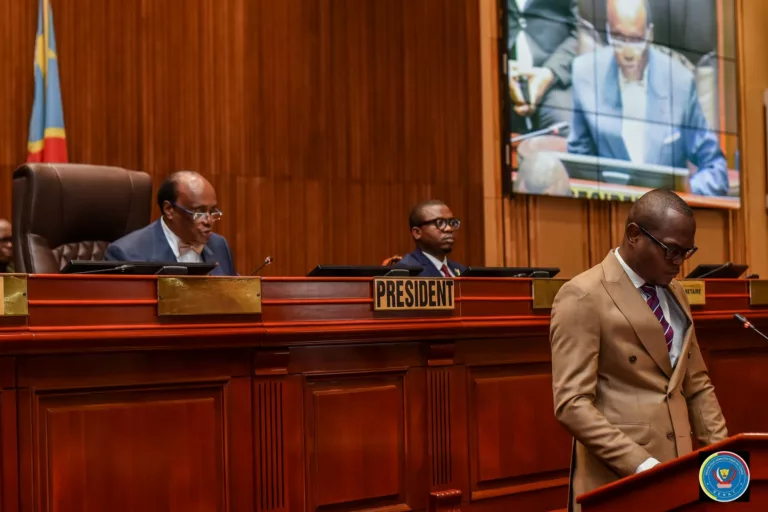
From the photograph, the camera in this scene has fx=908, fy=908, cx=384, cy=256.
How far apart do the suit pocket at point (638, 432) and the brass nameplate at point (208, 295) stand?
121 centimetres

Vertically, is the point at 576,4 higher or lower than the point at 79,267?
higher

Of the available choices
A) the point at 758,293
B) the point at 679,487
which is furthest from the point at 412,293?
the point at 758,293

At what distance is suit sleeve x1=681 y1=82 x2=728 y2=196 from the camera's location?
6566mm

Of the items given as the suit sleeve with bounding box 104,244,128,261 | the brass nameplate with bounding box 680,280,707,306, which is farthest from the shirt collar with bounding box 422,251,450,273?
the suit sleeve with bounding box 104,244,128,261

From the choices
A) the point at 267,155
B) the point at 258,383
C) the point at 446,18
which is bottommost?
the point at 258,383

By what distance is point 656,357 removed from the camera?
1.93 metres

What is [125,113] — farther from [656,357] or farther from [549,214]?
[656,357]

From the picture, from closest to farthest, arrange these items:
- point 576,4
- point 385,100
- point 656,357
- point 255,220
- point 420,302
Answer: point 656,357
point 420,302
point 255,220
point 385,100
point 576,4

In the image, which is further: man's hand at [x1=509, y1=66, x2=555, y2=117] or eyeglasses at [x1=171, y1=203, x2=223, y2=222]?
man's hand at [x1=509, y1=66, x2=555, y2=117]

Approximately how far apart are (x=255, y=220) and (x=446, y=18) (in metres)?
1.81

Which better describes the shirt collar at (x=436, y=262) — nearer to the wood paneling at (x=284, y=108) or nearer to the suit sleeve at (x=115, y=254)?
the wood paneling at (x=284, y=108)

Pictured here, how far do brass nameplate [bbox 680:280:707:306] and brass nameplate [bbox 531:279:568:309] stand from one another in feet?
2.00

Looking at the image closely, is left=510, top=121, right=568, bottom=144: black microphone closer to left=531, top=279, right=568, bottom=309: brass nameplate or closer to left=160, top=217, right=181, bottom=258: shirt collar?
left=531, top=279, right=568, bottom=309: brass nameplate

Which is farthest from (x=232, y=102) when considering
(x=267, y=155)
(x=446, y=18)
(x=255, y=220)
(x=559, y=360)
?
(x=559, y=360)
